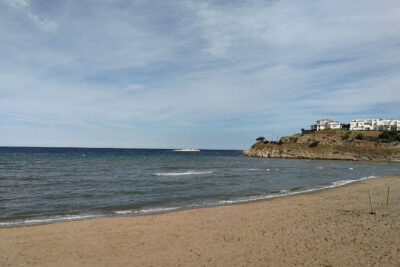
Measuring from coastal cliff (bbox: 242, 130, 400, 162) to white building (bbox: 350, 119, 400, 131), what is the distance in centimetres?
1661

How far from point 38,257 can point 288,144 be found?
110918mm

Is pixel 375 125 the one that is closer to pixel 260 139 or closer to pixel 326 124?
pixel 326 124

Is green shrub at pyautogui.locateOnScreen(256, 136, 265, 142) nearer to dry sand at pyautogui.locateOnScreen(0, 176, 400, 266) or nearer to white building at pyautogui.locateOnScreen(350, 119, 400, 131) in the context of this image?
white building at pyautogui.locateOnScreen(350, 119, 400, 131)

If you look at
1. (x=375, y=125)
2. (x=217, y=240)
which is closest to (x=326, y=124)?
(x=375, y=125)

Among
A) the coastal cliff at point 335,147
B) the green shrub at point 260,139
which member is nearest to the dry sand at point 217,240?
the coastal cliff at point 335,147

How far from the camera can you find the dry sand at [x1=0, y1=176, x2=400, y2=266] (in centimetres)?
858

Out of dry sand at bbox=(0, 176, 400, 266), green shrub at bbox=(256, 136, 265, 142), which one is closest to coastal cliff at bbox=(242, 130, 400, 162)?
green shrub at bbox=(256, 136, 265, 142)

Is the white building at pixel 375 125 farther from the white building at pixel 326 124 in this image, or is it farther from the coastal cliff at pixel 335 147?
the coastal cliff at pixel 335 147

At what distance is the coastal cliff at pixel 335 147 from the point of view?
290 feet

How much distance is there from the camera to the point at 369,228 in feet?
38.5

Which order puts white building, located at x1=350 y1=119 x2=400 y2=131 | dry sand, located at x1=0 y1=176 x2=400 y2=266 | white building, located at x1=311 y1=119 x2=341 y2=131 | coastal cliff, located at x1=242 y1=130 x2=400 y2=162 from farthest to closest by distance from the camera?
white building, located at x1=311 y1=119 x2=341 y2=131 → white building, located at x1=350 y1=119 x2=400 y2=131 → coastal cliff, located at x1=242 y1=130 x2=400 y2=162 → dry sand, located at x1=0 y1=176 x2=400 y2=266

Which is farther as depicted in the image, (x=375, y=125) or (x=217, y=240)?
(x=375, y=125)

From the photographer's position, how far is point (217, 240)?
10555 mm

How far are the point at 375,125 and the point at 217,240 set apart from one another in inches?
5488
